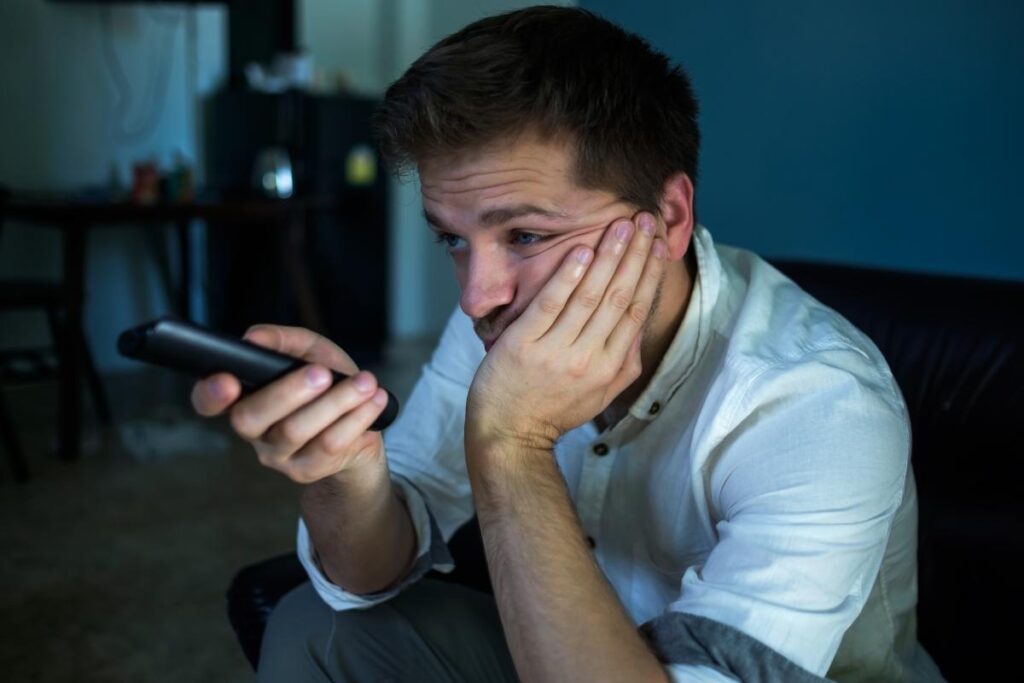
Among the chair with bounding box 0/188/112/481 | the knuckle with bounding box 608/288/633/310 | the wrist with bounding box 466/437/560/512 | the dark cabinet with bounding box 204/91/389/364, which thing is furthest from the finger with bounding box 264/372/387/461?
the dark cabinet with bounding box 204/91/389/364

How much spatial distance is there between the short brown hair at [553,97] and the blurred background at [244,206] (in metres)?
1.23

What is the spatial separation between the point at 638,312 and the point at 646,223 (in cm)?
10

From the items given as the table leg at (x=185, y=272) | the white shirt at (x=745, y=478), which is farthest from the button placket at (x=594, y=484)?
the table leg at (x=185, y=272)

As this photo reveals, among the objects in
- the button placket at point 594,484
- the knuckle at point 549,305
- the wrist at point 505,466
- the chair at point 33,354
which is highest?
the knuckle at point 549,305

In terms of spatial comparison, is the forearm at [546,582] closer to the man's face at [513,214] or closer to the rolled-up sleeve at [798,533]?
the rolled-up sleeve at [798,533]

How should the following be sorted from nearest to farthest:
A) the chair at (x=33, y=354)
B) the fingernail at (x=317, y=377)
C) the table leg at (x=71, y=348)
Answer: the fingernail at (x=317, y=377)
the chair at (x=33, y=354)
the table leg at (x=71, y=348)

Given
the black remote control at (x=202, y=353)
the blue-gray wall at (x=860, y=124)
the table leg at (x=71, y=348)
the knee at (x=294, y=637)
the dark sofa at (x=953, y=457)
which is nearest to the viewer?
the black remote control at (x=202, y=353)

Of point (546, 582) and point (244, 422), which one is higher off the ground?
point (244, 422)

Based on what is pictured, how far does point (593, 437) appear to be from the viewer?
1302mm

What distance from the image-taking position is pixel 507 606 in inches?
38.1

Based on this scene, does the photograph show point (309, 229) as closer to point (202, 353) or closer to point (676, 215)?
point (676, 215)

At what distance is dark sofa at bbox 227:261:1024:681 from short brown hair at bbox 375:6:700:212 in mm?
651

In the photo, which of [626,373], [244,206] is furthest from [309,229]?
[626,373]

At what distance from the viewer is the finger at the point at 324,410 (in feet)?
2.90
